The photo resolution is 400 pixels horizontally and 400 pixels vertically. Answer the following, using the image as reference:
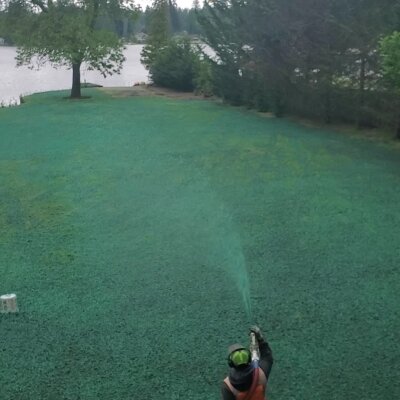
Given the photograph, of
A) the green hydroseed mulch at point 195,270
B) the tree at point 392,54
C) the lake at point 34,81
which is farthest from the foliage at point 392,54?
the lake at point 34,81

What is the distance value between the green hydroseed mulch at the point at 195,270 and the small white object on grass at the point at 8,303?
0.08 metres

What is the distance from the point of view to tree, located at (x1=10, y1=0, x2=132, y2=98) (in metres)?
22.5

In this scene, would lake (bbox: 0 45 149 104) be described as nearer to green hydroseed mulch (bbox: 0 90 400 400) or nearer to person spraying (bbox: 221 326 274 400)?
green hydroseed mulch (bbox: 0 90 400 400)

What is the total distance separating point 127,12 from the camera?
24750mm

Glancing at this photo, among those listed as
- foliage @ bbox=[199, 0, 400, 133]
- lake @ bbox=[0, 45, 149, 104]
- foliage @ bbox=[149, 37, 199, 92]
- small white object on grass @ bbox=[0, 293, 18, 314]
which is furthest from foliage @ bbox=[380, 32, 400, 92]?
lake @ bbox=[0, 45, 149, 104]

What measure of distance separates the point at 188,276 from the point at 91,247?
63.2 inches

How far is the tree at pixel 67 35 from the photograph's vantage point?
73.7 feet

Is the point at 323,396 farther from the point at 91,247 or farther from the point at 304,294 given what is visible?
the point at 91,247

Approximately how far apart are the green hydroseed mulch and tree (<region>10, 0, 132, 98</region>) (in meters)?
11.0

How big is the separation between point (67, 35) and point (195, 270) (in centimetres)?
1846

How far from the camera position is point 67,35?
73.2 ft

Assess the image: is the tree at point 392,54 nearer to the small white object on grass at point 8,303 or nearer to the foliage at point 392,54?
the foliage at point 392,54

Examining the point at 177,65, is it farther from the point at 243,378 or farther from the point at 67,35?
the point at 243,378

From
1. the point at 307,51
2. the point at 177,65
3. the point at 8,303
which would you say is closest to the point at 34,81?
the point at 177,65
